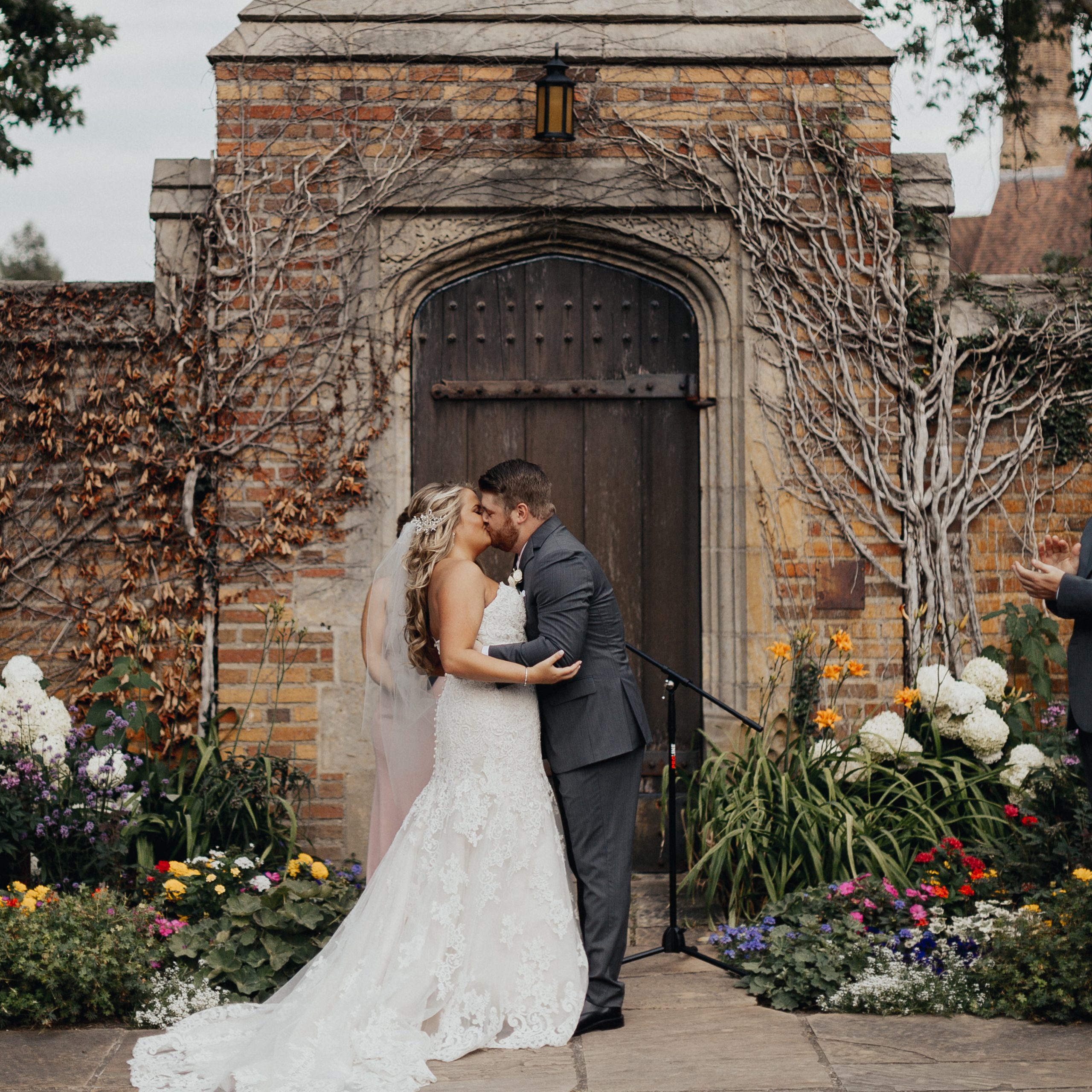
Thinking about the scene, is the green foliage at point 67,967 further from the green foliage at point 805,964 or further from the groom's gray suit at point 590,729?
the green foliage at point 805,964

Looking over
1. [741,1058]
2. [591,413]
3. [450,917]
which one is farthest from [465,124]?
[741,1058]

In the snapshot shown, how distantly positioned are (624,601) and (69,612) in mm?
2667

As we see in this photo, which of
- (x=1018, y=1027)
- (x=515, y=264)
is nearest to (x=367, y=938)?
(x=1018, y=1027)

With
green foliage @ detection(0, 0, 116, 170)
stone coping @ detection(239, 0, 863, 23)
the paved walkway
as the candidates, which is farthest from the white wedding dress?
green foliage @ detection(0, 0, 116, 170)

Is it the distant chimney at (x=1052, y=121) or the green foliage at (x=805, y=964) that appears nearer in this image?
the green foliage at (x=805, y=964)

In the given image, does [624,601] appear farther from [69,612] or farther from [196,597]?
[69,612]

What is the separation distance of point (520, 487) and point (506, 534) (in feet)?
0.57

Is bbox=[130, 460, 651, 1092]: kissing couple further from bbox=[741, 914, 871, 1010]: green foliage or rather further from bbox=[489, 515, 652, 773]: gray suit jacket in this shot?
bbox=[741, 914, 871, 1010]: green foliage

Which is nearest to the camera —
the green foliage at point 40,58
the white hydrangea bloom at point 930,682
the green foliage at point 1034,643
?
the white hydrangea bloom at point 930,682

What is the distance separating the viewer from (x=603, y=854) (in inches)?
151

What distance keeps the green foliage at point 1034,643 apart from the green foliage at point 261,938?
331 centimetres

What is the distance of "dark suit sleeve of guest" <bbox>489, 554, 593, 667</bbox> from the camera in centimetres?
376

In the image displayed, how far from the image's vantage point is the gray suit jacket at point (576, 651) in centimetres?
378

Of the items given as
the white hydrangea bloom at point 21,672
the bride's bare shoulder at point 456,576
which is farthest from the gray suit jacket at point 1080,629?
the white hydrangea bloom at point 21,672
